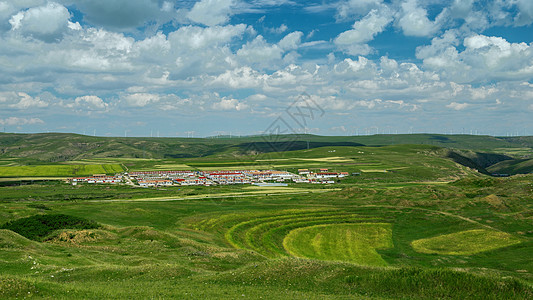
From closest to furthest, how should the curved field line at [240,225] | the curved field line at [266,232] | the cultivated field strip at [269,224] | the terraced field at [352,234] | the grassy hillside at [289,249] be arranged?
the grassy hillside at [289,249] < the terraced field at [352,234] < the curved field line at [240,225] < the curved field line at [266,232] < the cultivated field strip at [269,224]

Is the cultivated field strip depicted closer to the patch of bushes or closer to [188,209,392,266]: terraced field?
[188,209,392,266]: terraced field

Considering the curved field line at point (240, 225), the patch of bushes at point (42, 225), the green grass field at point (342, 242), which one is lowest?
the green grass field at point (342, 242)

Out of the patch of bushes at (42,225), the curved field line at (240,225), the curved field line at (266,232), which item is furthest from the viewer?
the curved field line at (266,232)

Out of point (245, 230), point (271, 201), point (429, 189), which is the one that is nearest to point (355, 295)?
point (245, 230)

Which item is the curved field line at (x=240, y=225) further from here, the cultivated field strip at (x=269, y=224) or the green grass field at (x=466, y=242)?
the green grass field at (x=466, y=242)

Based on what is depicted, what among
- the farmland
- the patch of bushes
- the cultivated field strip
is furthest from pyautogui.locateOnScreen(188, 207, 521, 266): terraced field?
the patch of bushes

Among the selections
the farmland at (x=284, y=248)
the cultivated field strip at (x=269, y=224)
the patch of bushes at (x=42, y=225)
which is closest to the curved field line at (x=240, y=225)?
the cultivated field strip at (x=269, y=224)

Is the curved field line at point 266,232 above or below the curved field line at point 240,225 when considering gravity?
below

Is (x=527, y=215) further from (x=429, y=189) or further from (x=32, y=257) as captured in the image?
(x=32, y=257)
